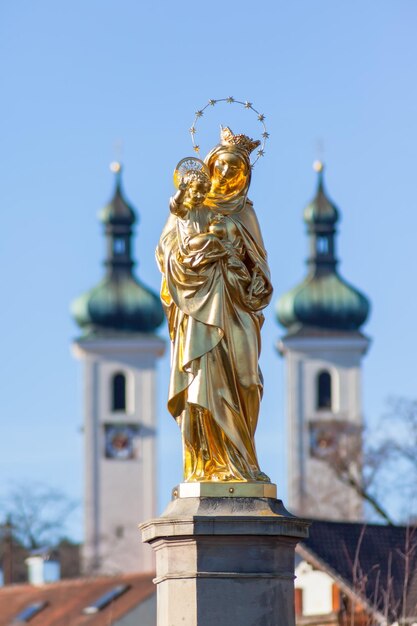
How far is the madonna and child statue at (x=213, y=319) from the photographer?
1567 cm

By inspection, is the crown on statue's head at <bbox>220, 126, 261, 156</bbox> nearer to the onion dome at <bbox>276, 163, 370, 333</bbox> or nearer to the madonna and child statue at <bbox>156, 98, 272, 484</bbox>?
the madonna and child statue at <bbox>156, 98, 272, 484</bbox>

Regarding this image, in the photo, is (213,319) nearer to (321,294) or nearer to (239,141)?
(239,141)

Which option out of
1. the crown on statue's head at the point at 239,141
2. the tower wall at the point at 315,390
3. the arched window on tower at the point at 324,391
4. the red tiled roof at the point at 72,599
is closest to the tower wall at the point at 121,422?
the tower wall at the point at 315,390

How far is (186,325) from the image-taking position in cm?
1583

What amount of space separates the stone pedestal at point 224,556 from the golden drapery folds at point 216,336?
0.64 feet

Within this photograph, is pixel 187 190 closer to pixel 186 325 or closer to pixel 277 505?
pixel 186 325

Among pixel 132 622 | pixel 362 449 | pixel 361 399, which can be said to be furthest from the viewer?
pixel 361 399

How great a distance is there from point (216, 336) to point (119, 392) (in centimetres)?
10154

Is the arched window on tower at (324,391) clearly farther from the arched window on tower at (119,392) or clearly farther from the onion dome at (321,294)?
the arched window on tower at (119,392)

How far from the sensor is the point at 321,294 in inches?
4454

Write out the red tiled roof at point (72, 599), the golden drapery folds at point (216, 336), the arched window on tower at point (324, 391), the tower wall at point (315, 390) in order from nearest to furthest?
the golden drapery folds at point (216, 336)
the red tiled roof at point (72, 599)
the tower wall at point (315, 390)
the arched window on tower at point (324, 391)

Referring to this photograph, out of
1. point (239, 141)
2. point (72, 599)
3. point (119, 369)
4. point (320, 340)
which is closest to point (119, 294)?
point (119, 369)

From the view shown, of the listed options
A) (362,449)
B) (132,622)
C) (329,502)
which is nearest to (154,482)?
(329,502)

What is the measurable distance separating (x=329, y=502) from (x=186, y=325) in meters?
74.6
